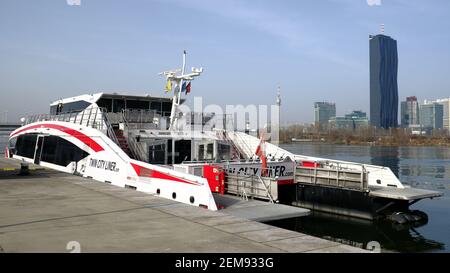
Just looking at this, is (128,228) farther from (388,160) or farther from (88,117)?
(388,160)

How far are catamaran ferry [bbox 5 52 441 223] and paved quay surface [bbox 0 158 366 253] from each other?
1.41 metres

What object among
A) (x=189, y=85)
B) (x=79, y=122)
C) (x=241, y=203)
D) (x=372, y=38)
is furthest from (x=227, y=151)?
(x=372, y=38)

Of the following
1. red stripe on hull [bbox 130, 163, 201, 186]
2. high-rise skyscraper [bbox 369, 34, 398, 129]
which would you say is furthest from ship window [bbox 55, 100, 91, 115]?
high-rise skyscraper [bbox 369, 34, 398, 129]

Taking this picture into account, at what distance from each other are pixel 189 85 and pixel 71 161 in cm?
575

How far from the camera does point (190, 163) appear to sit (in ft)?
43.1

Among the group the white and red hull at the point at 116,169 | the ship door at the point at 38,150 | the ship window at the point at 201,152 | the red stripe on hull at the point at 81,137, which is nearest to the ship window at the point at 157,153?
the white and red hull at the point at 116,169

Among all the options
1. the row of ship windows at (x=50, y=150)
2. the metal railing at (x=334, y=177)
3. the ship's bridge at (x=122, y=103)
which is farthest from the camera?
the ship's bridge at (x=122, y=103)

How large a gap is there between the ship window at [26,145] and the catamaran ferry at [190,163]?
1.69m

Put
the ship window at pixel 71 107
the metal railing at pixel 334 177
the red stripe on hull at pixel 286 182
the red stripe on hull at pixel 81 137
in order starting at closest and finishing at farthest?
the metal railing at pixel 334 177
the red stripe on hull at pixel 286 182
the red stripe on hull at pixel 81 137
the ship window at pixel 71 107

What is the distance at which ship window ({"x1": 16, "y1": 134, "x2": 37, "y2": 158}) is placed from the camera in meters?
20.8

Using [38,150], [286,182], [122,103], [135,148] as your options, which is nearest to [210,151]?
[135,148]

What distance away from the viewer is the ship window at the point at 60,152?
15.8 m
